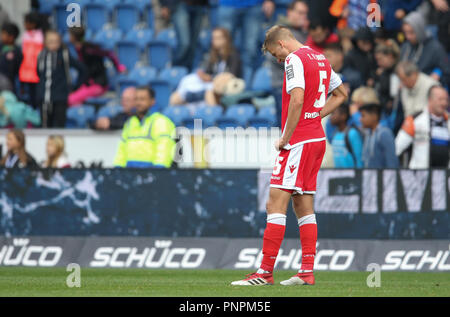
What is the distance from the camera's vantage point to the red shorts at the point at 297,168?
891 centimetres

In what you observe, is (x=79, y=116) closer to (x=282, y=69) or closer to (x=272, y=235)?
(x=282, y=69)

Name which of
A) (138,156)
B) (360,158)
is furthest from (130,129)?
(360,158)

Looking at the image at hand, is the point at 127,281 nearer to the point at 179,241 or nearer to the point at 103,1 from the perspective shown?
the point at 179,241

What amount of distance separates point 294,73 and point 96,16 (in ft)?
38.5

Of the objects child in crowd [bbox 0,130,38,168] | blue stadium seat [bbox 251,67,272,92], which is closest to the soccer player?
child in crowd [bbox 0,130,38,168]

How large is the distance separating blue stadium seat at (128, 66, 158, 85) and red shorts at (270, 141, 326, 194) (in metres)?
9.47

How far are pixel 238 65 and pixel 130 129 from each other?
4.09 metres

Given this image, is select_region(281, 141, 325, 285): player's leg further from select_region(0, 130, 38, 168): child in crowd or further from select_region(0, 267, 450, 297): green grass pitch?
select_region(0, 130, 38, 168): child in crowd

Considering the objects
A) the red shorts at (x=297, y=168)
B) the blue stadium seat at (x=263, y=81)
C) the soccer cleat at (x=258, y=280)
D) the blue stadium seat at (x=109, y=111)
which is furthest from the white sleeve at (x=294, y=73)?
the blue stadium seat at (x=109, y=111)

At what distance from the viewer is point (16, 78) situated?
17547 mm

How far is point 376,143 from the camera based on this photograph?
13.4 metres

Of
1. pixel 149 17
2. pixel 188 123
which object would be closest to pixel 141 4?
pixel 149 17

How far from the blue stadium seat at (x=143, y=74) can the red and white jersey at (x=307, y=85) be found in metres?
9.39
